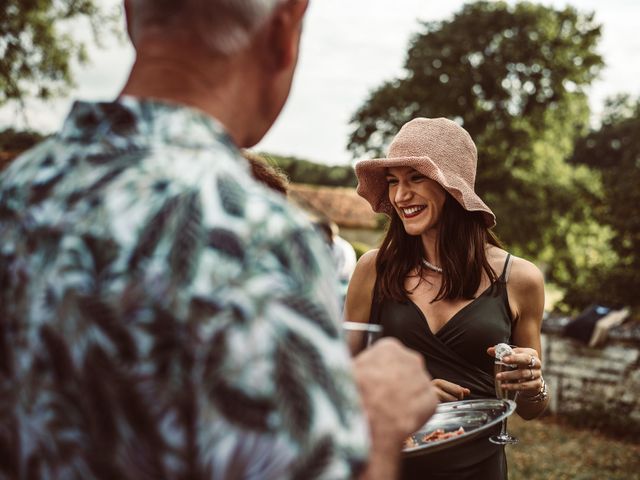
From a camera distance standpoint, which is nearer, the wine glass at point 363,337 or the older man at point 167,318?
the older man at point 167,318

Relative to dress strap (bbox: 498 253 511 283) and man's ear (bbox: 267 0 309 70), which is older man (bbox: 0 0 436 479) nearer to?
man's ear (bbox: 267 0 309 70)

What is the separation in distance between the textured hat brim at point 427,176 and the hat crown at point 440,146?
0.06 m

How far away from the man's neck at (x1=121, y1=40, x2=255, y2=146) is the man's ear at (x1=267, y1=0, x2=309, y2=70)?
0.22ft

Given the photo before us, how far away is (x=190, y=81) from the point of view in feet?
2.93

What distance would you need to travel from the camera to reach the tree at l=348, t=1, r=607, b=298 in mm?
25891

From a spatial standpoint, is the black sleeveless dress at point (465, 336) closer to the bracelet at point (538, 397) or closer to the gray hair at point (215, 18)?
the bracelet at point (538, 397)

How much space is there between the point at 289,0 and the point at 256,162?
2.73 meters

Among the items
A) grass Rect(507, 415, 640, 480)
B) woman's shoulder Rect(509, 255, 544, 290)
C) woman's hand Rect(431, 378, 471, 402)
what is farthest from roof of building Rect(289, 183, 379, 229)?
woman's hand Rect(431, 378, 471, 402)

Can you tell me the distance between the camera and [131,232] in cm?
75

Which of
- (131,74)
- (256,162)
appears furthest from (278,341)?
(256,162)

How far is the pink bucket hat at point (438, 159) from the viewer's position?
289 cm

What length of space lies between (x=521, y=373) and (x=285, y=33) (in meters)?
1.79

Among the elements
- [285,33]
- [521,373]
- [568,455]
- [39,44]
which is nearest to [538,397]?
[521,373]

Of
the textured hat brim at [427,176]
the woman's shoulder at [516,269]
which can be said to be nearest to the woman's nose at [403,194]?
the textured hat brim at [427,176]
